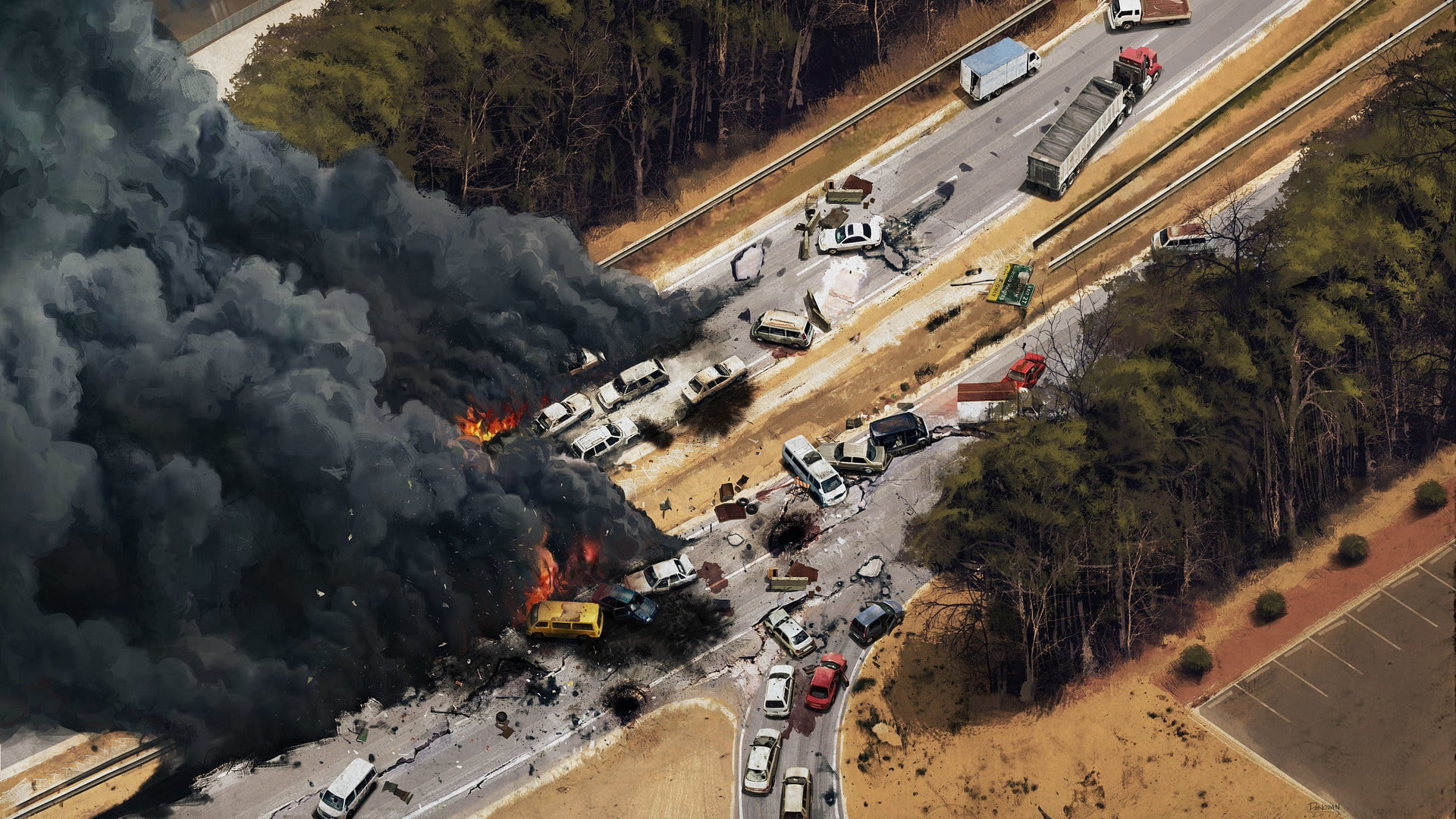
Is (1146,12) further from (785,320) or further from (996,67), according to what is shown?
(785,320)

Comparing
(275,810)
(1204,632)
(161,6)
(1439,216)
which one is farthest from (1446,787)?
(161,6)

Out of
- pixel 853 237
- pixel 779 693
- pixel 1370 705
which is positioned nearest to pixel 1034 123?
pixel 853 237

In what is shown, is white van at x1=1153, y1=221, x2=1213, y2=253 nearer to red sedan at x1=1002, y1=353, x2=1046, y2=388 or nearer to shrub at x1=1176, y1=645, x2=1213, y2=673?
red sedan at x1=1002, y1=353, x2=1046, y2=388

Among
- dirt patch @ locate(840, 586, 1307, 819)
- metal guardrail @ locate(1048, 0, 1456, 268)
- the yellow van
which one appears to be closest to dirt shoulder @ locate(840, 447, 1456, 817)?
dirt patch @ locate(840, 586, 1307, 819)

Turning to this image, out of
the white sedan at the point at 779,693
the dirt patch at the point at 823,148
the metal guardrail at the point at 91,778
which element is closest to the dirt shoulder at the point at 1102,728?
the white sedan at the point at 779,693

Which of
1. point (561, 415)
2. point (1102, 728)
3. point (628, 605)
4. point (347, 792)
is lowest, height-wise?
point (1102, 728)

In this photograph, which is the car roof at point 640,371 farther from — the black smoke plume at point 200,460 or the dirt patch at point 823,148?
the dirt patch at point 823,148

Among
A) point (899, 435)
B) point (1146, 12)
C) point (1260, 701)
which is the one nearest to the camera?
point (1260, 701)
